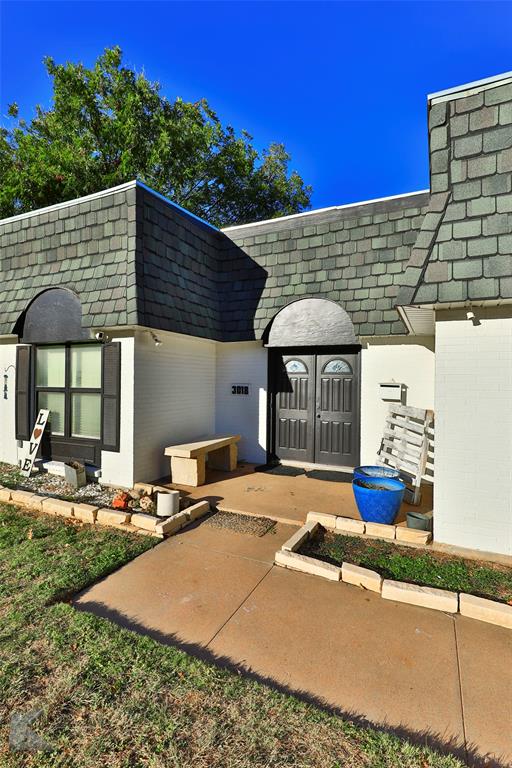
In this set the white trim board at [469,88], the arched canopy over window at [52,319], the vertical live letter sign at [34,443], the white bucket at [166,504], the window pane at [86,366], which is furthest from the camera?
the vertical live letter sign at [34,443]

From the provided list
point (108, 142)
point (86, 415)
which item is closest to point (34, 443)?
point (86, 415)

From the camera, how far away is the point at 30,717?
6.13ft

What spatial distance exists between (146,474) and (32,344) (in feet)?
11.2

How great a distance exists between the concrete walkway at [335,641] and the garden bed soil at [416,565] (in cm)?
35

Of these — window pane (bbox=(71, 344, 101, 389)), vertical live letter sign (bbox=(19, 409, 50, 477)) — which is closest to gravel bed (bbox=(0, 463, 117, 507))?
vertical live letter sign (bbox=(19, 409, 50, 477))

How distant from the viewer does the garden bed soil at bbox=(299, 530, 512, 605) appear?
3078 millimetres

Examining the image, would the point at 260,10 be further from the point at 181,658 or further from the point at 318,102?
the point at 181,658

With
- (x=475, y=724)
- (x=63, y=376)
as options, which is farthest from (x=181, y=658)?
(x=63, y=376)

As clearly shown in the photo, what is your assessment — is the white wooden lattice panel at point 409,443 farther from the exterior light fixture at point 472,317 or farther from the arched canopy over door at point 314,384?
the exterior light fixture at point 472,317

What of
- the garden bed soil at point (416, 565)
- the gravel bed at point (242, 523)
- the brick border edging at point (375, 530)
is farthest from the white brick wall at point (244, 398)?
the garden bed soil at point (416, 565)

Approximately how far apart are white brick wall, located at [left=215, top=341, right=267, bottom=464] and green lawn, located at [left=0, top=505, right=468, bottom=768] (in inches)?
194

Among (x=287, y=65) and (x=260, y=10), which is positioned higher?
(x=287, y=65)

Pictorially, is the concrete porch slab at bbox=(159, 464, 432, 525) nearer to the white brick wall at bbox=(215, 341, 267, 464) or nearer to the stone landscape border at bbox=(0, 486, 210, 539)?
the stone landscape border at bbox=(0, 486, 210, 539)

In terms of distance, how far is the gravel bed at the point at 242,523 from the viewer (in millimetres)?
4297
